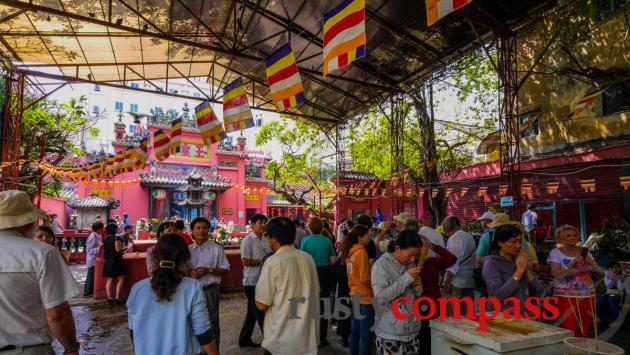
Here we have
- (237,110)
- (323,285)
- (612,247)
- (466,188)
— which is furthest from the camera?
(466,188)

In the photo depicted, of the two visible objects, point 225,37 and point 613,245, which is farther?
point 225,37

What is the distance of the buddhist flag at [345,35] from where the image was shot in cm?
421

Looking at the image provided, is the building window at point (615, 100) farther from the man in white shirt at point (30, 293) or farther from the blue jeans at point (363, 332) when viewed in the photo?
the man in white shirt at point (30, 293)

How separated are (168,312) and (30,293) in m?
0.69

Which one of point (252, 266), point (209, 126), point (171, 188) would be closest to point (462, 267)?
point (252, 266)

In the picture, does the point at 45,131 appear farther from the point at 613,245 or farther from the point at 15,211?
the point at 613,245

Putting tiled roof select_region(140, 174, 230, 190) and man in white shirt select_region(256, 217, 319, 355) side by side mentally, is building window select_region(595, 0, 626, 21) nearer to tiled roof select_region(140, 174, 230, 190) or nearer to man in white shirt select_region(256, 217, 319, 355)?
man in white shirt select_region(256, 217, 319, 355)

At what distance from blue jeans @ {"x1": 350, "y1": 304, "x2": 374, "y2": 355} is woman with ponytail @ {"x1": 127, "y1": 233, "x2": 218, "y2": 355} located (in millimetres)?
1825

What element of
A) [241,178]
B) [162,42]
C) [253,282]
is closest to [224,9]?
[162,42]

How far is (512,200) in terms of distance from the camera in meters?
7.06

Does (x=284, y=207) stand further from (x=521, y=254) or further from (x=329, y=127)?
(x=521, y=254)

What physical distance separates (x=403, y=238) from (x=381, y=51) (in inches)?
282

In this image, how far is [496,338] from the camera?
2.20 m

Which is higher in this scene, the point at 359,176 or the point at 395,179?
the point at 359,176
